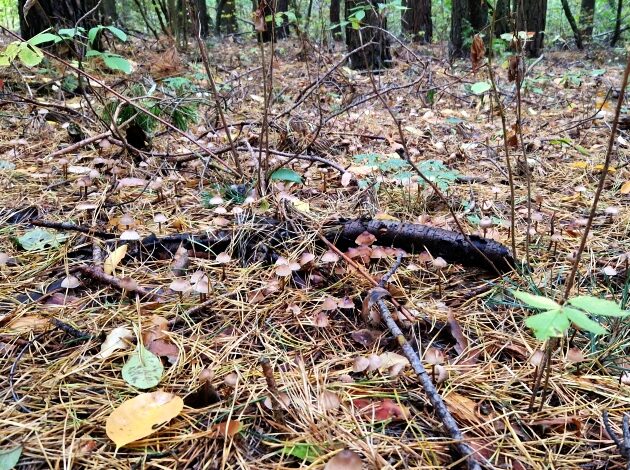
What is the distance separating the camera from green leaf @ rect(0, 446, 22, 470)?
1.00m

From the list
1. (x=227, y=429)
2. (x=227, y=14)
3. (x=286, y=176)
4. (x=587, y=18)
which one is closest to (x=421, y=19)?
(x=587, y=18)

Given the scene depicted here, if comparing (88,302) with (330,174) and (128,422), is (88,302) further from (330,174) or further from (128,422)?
(330,174)

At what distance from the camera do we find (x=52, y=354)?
1349mm

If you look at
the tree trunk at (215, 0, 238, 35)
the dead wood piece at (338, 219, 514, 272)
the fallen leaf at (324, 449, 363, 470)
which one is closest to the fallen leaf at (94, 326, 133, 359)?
the fallen leaf at (324, 449, 363, 470)

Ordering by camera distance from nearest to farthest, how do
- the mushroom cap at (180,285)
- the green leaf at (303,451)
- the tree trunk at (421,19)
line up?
the green leaf at (303,451) → the mushroom cap at (180,285) → the tree trunk at (421,19)

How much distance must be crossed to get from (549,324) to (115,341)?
1.16 metres

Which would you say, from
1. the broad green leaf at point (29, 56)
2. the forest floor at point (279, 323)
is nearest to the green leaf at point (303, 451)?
the forest floor at point (279, 323)

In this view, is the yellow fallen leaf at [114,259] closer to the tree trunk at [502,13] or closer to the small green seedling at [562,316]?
the small green seedling at [562,316]

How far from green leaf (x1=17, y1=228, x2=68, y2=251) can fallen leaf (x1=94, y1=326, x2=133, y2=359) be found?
694mm

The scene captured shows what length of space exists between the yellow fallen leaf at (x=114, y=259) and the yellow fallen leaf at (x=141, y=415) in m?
0.70

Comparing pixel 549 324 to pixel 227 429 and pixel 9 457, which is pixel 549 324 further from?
pixel 9 457

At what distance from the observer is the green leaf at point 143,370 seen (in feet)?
4.01

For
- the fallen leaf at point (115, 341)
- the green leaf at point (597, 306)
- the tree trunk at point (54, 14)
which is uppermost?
the tree trunk at point (54, 14)

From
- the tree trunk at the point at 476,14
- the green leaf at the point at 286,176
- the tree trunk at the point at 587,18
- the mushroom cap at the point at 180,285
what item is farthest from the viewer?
the tree trunk at the point at 587,18
